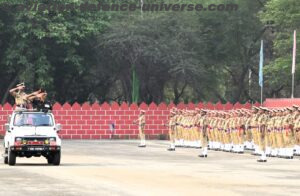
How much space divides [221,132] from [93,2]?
24.7 metres

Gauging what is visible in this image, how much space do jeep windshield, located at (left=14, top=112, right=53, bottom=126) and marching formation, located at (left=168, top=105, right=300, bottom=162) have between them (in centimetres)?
837

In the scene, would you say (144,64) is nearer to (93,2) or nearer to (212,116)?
(93,2)

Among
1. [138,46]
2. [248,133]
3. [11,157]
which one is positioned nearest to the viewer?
[11,157]

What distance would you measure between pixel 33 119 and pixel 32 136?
0.89 metres

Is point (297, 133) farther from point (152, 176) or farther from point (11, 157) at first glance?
point (152, 176)

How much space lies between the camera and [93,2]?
69000 mm

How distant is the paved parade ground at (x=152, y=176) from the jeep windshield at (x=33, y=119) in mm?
1400

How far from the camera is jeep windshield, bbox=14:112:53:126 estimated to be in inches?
1286

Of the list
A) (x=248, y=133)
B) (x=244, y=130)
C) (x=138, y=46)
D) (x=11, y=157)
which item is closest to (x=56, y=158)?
(x=11, y=157)

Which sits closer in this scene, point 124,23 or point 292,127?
point 292,127

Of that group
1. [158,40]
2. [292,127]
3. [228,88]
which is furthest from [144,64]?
[292,127]

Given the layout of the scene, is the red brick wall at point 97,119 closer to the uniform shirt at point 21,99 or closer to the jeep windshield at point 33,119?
the uniform shirt at point 21,99

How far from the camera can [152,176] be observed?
26969 mm

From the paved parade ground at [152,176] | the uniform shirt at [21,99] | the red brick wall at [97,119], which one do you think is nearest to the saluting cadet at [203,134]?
the paved parade ground at [152,176]
